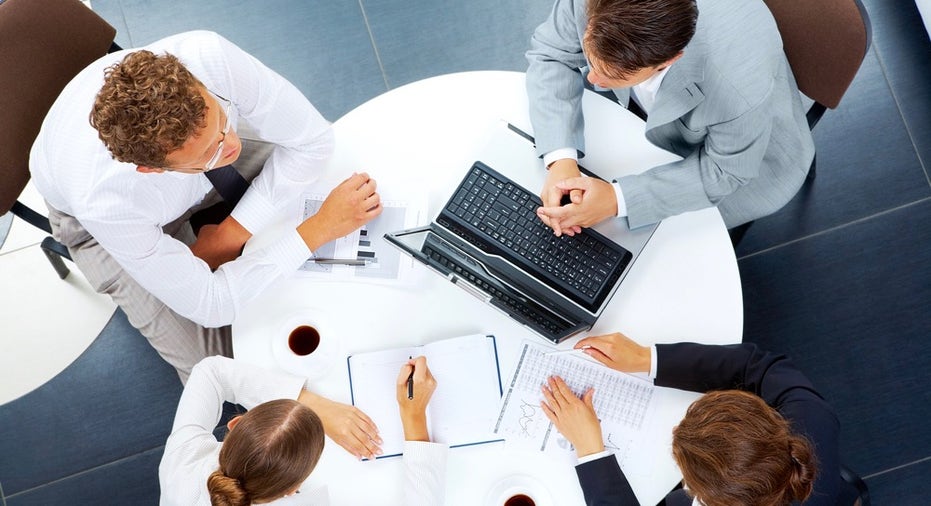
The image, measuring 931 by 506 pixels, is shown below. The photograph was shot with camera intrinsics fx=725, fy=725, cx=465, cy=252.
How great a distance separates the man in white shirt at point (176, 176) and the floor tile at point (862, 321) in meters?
1.50

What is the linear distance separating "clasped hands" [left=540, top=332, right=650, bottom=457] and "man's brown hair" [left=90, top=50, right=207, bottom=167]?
36.8 inches

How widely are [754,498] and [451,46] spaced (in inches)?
74.1

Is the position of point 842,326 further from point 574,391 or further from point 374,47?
point 374,47

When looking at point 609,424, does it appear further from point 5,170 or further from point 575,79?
point 5,170

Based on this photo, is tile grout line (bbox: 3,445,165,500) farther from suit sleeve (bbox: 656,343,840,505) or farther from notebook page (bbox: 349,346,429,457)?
suit sleeve (bbox: 656,343,840,505)

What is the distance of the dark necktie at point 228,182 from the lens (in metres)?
1.90

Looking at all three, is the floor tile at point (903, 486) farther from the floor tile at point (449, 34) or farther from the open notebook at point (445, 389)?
the floor tile at point (449, 34)

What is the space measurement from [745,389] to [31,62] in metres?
1.80

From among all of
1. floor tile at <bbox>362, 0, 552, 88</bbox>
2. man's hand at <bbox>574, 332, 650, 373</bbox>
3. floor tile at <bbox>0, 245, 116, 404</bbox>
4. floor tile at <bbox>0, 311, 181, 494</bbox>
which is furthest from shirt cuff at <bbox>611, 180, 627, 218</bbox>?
floor tile at <bbox>0, 245, 116, 404</bbox>

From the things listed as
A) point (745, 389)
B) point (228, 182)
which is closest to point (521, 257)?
point (745, 389)

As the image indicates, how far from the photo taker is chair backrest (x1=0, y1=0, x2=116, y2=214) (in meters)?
1.65

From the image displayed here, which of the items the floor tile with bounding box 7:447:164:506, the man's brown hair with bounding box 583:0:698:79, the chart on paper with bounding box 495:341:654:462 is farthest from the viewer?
the floor tile with bounding box 7:447:164:506

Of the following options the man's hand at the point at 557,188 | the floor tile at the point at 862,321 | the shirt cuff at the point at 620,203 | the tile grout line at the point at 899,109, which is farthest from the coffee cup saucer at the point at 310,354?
the tile grout line at the point at 899,109

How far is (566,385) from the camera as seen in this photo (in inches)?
63.3
